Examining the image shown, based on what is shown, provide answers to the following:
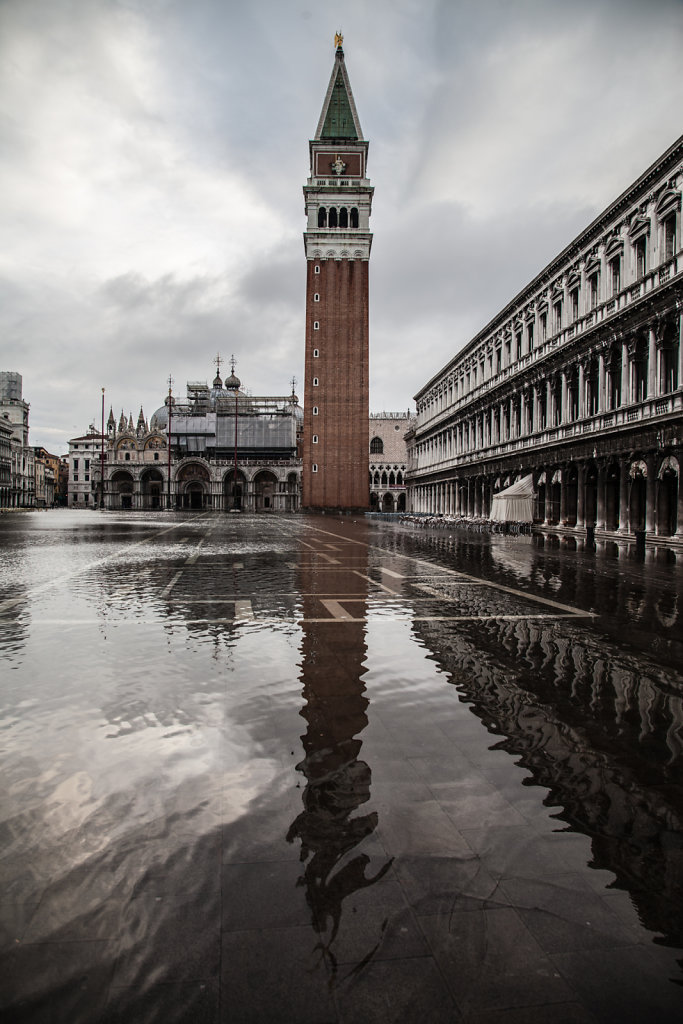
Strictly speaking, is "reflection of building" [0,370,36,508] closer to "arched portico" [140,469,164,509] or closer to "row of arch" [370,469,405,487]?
"arched portico" [140,469,164,509]

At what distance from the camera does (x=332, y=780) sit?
396cm

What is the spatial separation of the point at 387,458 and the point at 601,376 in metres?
79.5

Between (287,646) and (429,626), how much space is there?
7.74 feet

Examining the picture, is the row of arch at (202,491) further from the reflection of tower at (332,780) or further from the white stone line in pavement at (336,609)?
the reflection of tower at (332,780)

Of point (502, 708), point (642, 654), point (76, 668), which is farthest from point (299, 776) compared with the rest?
point (642, 654)

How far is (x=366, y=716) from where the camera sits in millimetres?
5152

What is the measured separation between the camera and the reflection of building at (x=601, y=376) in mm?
24766

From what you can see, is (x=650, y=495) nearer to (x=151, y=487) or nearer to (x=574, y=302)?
(x=574, y=302)

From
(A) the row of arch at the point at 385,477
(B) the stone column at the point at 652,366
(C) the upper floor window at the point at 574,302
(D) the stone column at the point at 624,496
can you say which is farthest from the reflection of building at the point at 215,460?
(B) the stone column at the point at 652,366

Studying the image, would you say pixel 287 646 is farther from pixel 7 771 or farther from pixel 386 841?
pixel 386 841

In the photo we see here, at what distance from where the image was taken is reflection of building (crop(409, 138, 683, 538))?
81.3ft

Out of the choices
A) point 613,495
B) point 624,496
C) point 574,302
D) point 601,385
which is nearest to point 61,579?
point 624,496

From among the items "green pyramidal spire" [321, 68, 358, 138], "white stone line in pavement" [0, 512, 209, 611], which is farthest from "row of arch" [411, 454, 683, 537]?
"green pyramidal spire" [321, 68, 358, 138]

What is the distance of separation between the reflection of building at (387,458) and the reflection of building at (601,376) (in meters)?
59.2
